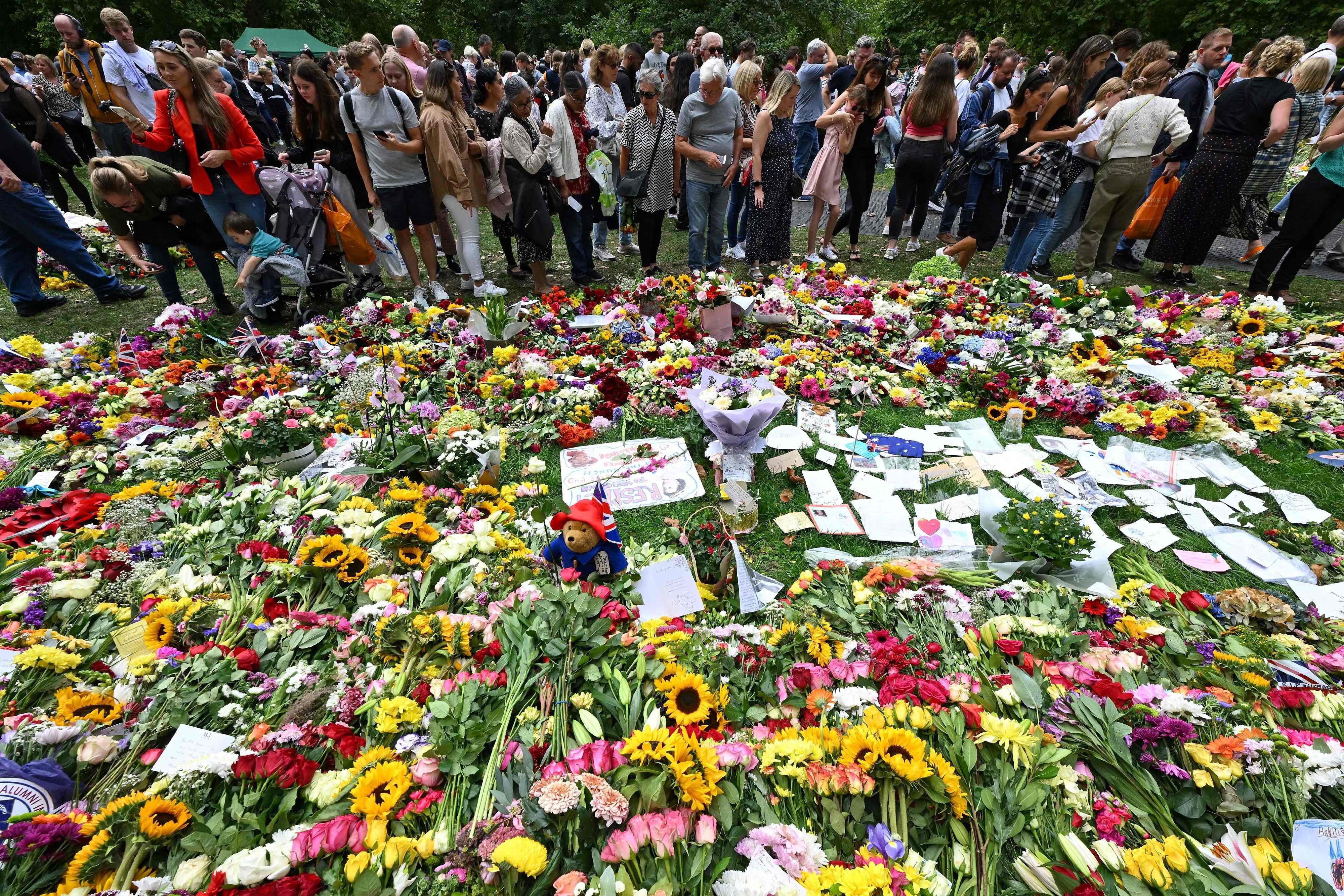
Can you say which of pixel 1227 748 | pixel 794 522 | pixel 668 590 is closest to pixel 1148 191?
pixel 794 522

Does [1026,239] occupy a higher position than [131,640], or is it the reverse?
[1026,239]

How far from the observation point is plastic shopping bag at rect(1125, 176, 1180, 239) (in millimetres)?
6445

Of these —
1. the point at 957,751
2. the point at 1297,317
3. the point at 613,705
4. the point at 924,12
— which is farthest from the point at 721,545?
the point at 924,12

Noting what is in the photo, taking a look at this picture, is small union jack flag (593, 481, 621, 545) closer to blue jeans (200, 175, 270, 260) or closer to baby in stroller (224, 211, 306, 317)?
baby in stroller (224, 211, 306, 317)

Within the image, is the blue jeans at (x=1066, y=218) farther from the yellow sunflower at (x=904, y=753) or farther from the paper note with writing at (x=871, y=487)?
the yellow sunflower at (x=904, y=753)

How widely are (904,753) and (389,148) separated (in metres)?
5.80

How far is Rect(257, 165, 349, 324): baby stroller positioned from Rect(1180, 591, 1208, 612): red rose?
6.62 m

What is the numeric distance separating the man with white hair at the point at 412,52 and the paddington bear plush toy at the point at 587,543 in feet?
15.8

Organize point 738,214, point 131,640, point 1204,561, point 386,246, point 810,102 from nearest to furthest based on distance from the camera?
point 131,640 → point 1204,561 → point 386,246 → point 738,214 → point 810,102

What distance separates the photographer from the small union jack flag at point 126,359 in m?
4.54

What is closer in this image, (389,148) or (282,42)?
(389,148)

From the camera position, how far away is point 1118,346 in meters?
4.77

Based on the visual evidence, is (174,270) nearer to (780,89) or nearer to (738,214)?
(738,214)

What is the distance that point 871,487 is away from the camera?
3.51 metres
